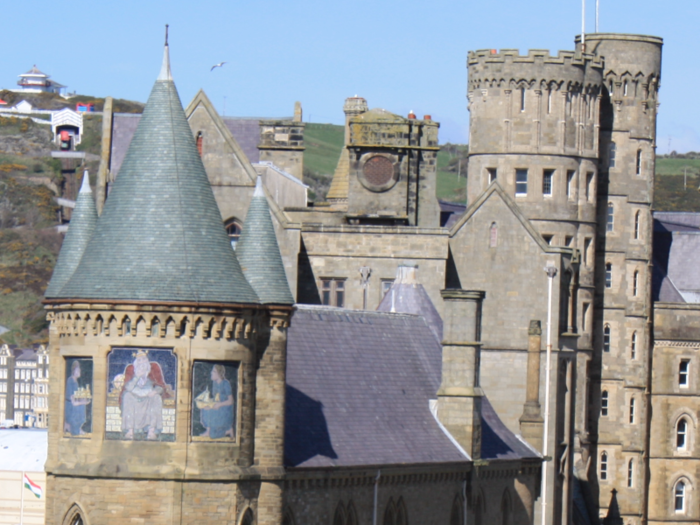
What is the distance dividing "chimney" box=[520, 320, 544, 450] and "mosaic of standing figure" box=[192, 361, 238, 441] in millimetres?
19726

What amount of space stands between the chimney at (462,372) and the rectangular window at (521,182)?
2427cm

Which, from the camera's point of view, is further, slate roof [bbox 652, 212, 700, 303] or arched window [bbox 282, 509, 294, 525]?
slate roof [bbox 652, 212, 700, 303]

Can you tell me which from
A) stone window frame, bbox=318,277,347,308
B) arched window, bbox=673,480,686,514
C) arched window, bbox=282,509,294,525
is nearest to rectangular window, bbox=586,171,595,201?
stone window frame, bbox=318,277,347,308

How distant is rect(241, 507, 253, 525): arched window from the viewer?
41.9 metres

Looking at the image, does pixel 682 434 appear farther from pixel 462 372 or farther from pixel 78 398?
pixel 78 398

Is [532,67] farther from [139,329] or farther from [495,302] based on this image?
[139,329]

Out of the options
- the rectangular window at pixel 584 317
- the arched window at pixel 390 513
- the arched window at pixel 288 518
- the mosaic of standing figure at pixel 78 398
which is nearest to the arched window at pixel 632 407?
the rectangular window at pixel 584 317

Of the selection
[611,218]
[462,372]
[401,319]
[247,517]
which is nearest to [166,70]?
[247,517]

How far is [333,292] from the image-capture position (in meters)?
67.5

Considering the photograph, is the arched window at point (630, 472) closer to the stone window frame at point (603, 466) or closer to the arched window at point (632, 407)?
the stone window frame at point (603, 466)

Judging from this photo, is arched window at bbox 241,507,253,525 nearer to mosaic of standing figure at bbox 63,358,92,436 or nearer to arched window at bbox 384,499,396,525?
mosaic of standing figure at bbox 63,358,92,436

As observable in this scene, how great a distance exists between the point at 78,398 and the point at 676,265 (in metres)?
64.2

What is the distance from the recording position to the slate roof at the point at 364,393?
4747 cm

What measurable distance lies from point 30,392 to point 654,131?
368 ft
